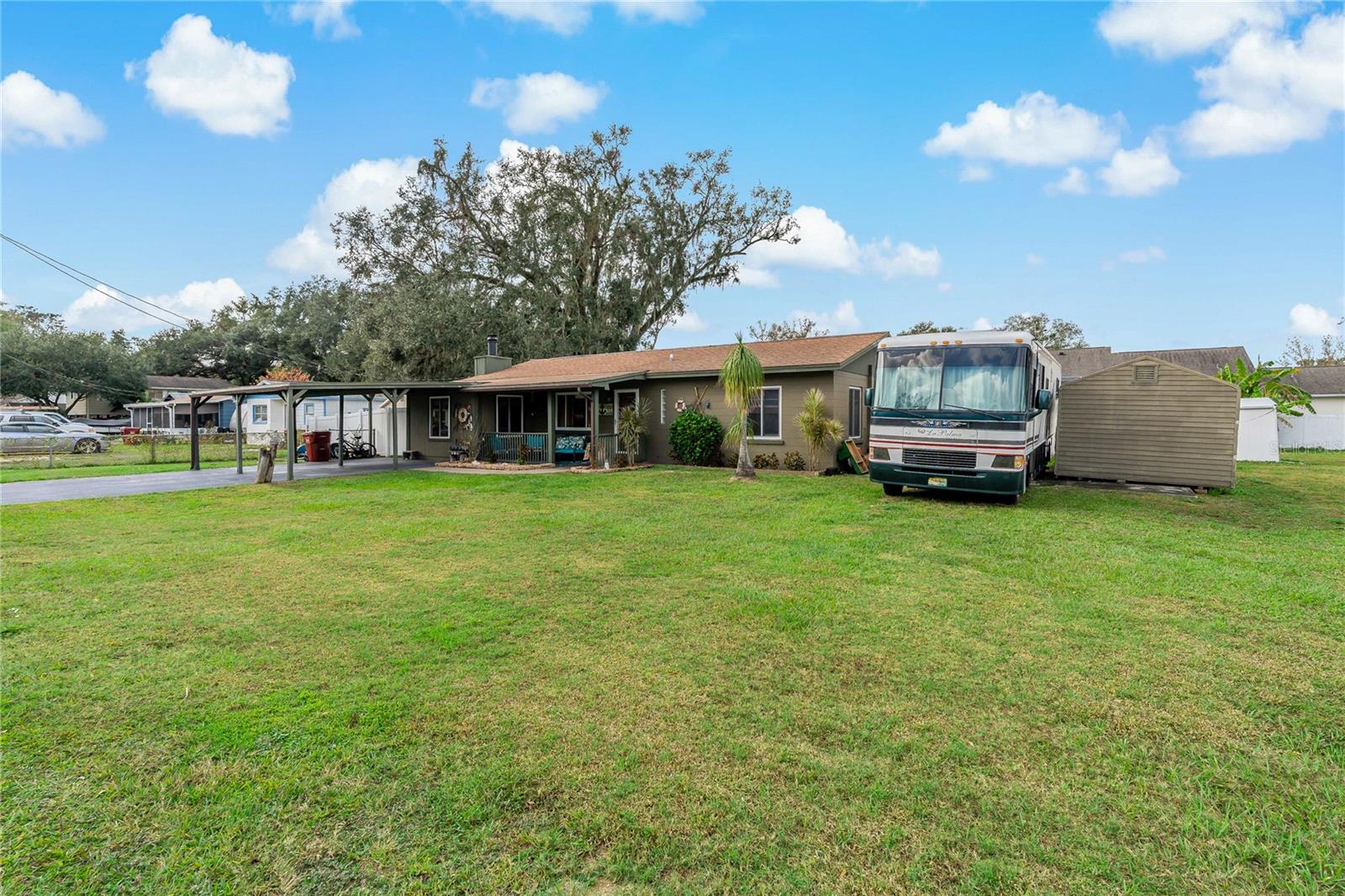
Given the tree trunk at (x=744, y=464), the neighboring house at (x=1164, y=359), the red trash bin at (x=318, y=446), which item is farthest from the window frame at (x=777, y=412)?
the neighboring house at (x=1164, y=359)

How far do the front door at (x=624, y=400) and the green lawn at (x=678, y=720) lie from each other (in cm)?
1100

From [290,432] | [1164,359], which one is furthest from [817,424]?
[1164,359]

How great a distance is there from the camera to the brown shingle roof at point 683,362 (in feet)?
50.2

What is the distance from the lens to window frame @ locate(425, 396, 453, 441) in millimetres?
20381

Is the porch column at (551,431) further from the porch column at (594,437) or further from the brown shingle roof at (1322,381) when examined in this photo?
the brown shingle roof at (1322,381)

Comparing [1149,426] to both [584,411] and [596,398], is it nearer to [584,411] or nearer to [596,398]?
[596,398]

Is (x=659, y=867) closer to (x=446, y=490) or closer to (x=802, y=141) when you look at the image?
(x=446, y=490)

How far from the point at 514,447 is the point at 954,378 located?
12.9 metres

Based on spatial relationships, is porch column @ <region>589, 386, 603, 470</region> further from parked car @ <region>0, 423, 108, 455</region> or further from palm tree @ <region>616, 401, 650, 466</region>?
parked car @ <region>0, 423, 108, 455</region>

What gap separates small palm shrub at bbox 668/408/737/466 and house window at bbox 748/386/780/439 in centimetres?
89

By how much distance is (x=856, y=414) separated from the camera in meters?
16.0

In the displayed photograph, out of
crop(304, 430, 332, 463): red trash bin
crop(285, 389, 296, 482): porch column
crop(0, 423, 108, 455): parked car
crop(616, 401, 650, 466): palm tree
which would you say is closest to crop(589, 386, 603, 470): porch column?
crop(616, 401, 650, 466): palm tree

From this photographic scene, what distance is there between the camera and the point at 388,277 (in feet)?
105

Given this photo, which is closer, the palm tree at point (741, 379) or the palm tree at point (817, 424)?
the palm tree at point (741, 379)
